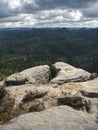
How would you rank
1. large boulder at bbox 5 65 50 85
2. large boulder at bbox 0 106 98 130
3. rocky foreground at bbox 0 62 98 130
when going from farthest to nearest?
1. large boulder at bbox 5 65 50 85
2. rocky foreground at bbox 0 62 98 130
3. large boulder at bbox 0 106 98 130

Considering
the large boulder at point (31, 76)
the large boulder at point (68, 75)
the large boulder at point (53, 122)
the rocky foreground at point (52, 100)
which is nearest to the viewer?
the large boulder at point (53, 122)

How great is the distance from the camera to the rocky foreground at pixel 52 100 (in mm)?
19562

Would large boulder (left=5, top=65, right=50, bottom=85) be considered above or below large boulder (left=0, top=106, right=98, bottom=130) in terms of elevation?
below

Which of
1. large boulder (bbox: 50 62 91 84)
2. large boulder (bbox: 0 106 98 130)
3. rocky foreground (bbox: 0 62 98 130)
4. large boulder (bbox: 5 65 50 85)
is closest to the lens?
large boulder (bbox: 0 106 98 130)

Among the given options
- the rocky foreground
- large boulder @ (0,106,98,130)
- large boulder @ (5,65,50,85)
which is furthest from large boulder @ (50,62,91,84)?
large boulder @ (0,106,98,130)

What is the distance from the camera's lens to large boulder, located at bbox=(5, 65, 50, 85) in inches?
1426

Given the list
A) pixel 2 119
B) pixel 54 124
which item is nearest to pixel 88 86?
pixel 2 119

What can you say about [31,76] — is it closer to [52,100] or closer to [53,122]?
[52,100]

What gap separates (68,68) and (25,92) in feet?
37.5

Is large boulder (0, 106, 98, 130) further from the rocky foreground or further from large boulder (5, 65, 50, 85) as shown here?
large boulder (5, 65, 50, 85)

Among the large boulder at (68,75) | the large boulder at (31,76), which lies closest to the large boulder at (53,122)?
the large boulder at (68,75)

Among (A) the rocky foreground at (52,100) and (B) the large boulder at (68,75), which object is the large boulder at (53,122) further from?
(B) the large boulder at (68,75)

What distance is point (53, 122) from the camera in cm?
1970

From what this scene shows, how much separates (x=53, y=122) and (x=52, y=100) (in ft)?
30.1
